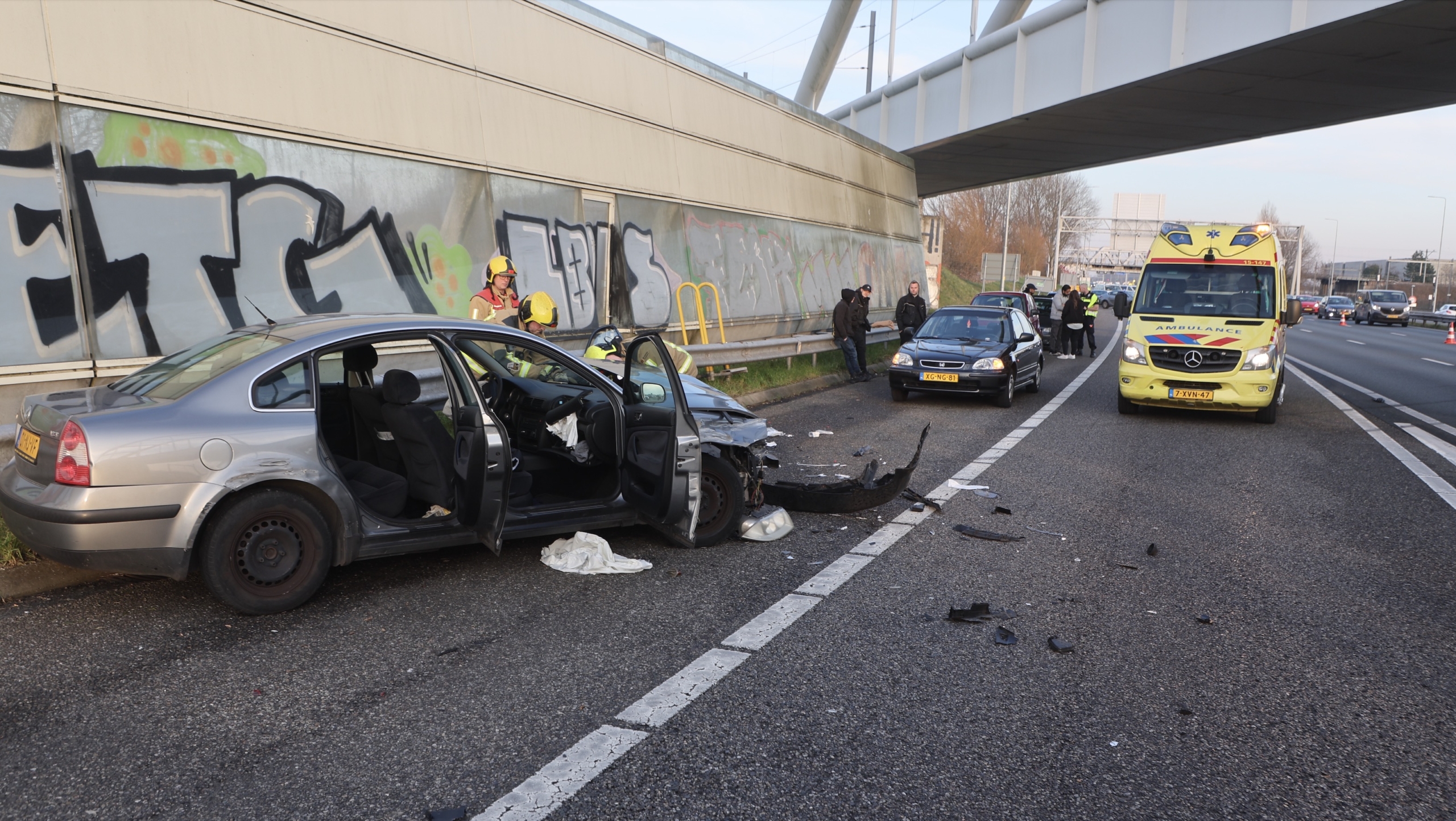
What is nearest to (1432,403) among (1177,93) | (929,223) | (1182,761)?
(1177,93)

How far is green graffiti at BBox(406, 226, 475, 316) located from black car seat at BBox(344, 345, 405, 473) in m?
5.09

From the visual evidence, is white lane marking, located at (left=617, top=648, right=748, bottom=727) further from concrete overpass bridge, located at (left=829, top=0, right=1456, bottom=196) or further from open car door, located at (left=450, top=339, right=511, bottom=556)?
concrete overpass bridge, located at (left=829, top=0, right=1456, bottom=196)

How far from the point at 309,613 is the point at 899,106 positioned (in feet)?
84.9

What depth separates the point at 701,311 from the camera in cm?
1489

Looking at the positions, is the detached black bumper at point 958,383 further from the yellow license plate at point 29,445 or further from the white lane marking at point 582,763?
the yellow license plate at point 29,445

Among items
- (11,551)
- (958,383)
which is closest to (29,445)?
(11,551)

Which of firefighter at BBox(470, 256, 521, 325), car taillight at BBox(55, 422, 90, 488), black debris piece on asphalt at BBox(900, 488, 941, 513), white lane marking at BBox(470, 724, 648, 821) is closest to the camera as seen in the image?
white lane marking at BBox(470, 724, 648, 821)

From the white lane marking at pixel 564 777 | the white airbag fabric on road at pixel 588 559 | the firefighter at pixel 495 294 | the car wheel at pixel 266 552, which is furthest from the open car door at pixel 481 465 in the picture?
the firefighter at pixel 495 294

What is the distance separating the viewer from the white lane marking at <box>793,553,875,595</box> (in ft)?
17.2

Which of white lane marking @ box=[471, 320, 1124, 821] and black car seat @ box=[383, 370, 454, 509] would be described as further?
black car seat @ box=[383, 370, 454, 509]

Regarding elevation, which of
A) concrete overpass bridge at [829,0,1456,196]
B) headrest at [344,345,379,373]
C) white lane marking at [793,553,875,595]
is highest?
concrete overpass bridge at [829,0,1456,196]

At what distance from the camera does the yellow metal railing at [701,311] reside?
1537 cm

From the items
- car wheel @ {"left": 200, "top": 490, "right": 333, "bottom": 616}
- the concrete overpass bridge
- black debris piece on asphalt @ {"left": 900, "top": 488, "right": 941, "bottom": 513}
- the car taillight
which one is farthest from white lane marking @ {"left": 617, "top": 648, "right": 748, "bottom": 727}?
the concrete overpass bridge

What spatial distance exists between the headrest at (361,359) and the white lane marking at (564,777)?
10.1 feet
